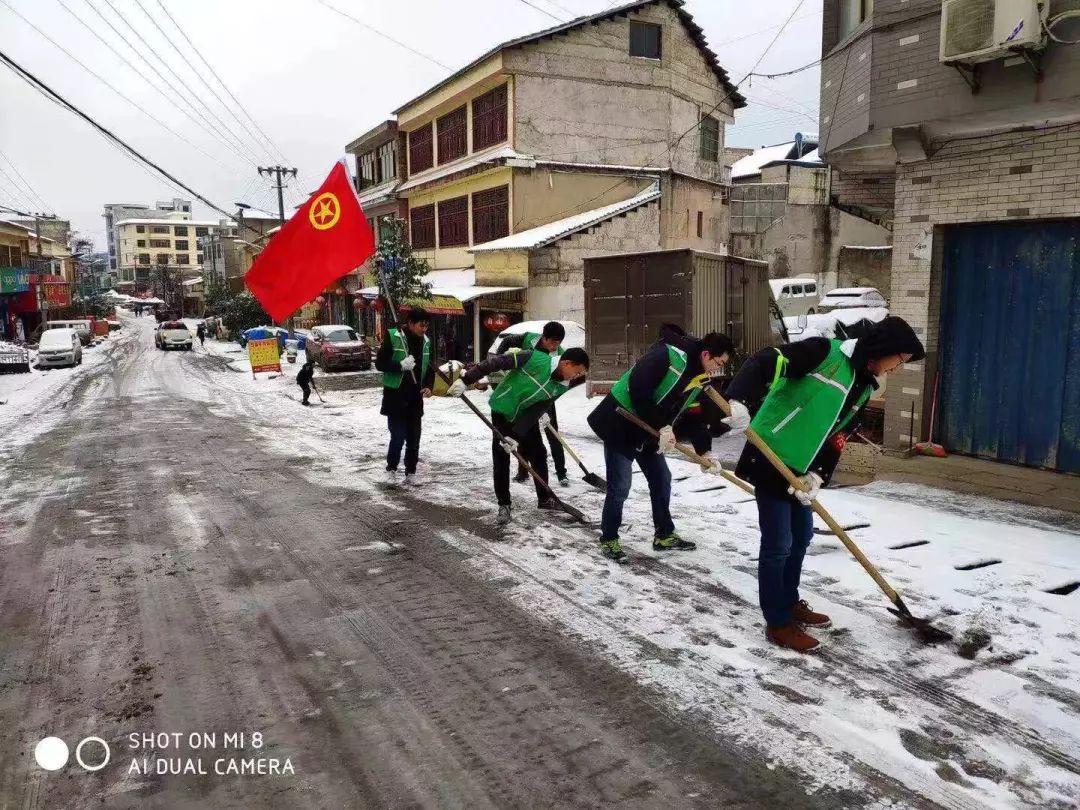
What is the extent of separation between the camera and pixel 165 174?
38.1 ft

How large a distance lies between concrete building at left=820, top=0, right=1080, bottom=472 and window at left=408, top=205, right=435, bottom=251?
800 inches

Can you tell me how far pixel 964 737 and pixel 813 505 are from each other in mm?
1274

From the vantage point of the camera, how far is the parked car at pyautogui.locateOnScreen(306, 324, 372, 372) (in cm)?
2259

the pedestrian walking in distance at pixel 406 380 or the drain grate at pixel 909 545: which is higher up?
the pedestrian walking in distance at pixel 406 380

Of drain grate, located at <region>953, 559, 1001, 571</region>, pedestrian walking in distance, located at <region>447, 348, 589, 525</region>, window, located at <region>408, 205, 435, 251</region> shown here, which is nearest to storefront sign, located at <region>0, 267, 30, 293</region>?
window, located at <region>408, 205, 435, 251</region>

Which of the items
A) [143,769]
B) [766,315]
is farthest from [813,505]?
[766,315]

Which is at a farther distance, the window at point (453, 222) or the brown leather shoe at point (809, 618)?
the window at point (453, 222)

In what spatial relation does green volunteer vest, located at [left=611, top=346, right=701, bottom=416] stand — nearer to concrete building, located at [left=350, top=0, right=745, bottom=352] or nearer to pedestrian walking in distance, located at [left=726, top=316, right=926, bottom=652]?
pedestrian walking in distance, located at [left=726, top=316, right=926, bottom=652]

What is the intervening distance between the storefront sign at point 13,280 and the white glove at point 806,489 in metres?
41.8

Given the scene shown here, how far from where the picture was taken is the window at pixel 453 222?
25.2 metres

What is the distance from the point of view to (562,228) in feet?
68.1

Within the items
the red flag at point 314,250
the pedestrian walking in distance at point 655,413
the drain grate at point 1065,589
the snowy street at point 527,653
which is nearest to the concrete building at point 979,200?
the snowy street at point 527,653

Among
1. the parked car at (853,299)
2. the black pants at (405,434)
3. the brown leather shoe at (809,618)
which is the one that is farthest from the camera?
the parked car at (853,299)

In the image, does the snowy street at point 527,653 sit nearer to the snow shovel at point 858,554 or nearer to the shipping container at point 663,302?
the snow shovel at point 858,554
